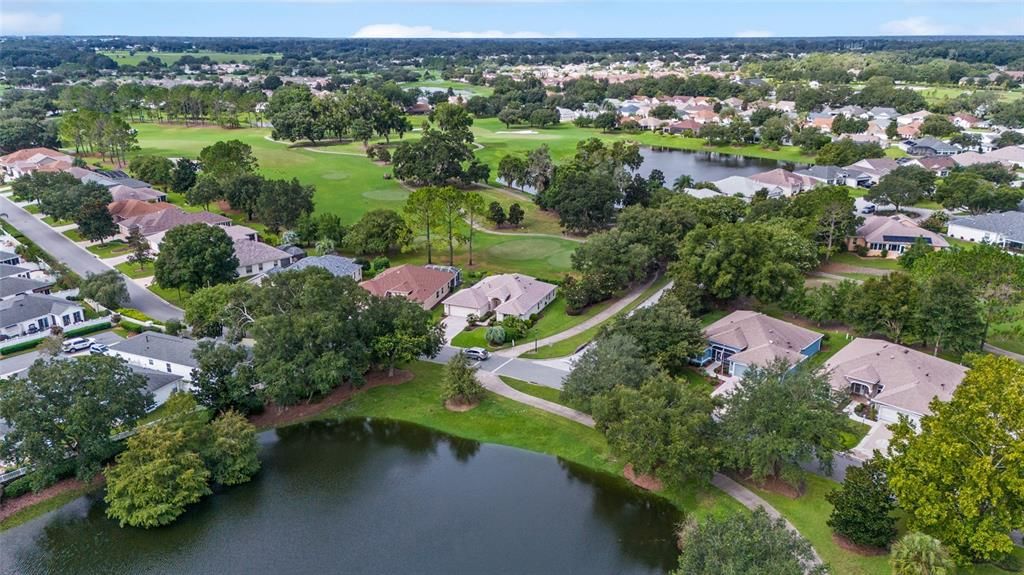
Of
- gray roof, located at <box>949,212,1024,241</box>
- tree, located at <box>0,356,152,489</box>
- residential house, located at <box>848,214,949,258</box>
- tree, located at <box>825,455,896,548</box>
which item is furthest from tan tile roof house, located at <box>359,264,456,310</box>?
gray roof, located at <box>949,212,1024,241</box>

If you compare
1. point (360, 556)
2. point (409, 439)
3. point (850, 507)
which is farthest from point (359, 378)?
point (850, 507)

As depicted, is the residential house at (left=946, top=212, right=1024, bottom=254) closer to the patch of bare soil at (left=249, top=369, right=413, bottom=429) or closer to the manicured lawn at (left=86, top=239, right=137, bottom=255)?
the patch of bare soil at (left=249, top=369, right=413, bottom=429)

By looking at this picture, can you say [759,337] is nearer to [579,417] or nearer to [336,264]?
[579,417]

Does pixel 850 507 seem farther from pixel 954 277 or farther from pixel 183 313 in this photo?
pixel 183 313

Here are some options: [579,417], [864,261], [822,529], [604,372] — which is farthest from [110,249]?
[864,261]

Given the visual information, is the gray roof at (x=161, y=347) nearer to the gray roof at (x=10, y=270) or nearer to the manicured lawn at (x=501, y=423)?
the manicured lawn at (x=501, y=423)
